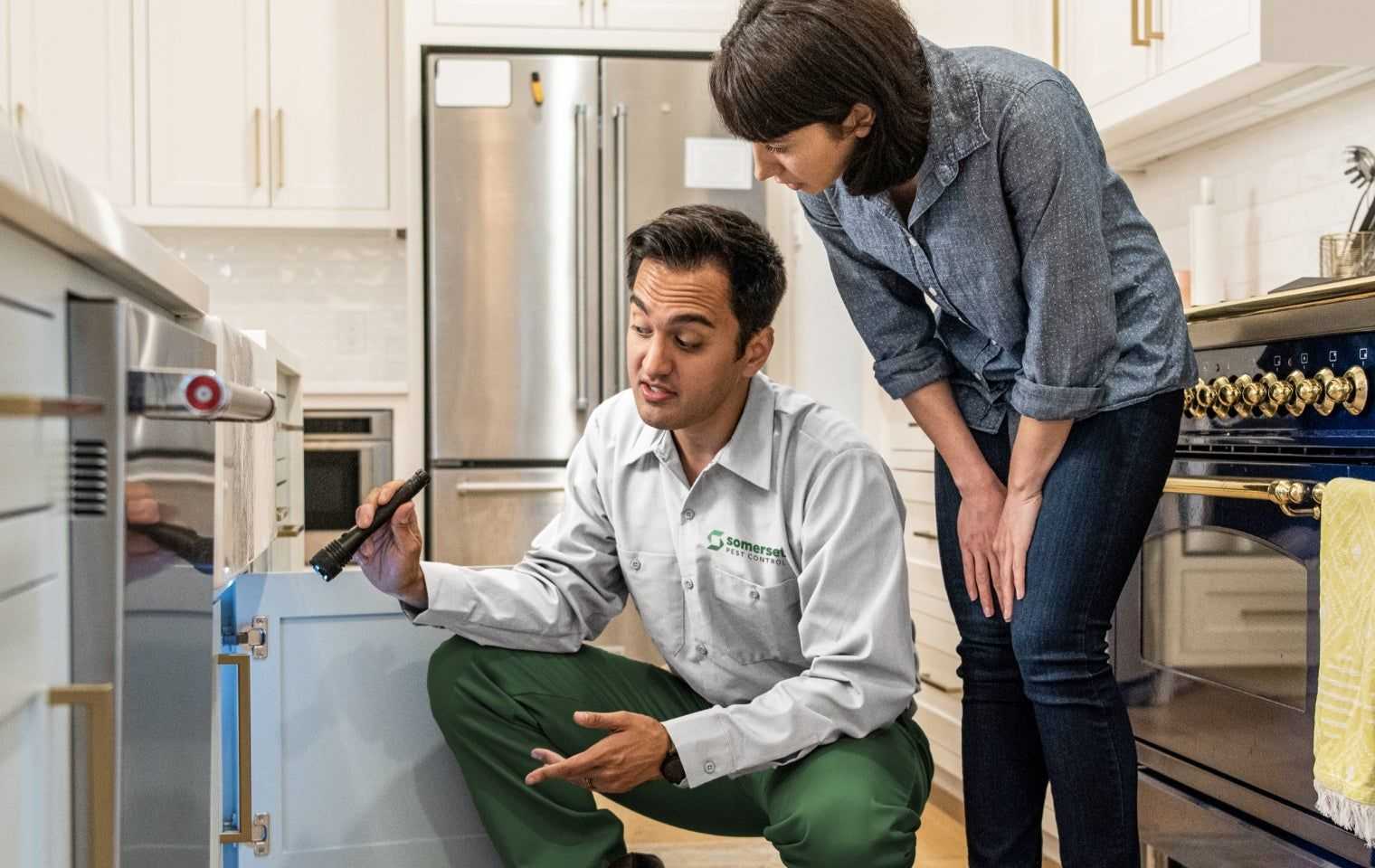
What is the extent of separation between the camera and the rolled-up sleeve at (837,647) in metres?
1.41

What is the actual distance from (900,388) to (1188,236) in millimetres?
1197

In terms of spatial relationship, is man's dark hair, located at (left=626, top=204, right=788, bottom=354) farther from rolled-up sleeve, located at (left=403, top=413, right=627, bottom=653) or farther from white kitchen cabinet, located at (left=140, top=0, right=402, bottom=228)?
white kitchen cabinet, located at (left=140, top=0, right=402, bottom=228)

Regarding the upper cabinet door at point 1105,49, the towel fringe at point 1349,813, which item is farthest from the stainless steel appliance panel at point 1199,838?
the upper cabinet door at point 1105,49

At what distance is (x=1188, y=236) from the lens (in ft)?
7.87

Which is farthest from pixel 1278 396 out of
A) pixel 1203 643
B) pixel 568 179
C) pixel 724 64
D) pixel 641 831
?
pixel 568 179

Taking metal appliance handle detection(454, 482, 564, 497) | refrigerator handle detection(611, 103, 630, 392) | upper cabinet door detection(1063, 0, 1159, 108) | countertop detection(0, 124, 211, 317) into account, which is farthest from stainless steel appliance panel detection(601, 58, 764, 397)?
countertop detection(0, 124, 211, 317)

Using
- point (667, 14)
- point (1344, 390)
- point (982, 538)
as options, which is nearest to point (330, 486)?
point (667, 14)

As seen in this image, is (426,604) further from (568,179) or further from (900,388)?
(568,179)

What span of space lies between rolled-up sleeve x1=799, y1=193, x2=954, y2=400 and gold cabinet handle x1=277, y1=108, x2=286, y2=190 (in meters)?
2.57

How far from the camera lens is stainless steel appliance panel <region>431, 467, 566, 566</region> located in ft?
10.5

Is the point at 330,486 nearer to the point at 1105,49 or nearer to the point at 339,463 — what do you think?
the point at 339,463

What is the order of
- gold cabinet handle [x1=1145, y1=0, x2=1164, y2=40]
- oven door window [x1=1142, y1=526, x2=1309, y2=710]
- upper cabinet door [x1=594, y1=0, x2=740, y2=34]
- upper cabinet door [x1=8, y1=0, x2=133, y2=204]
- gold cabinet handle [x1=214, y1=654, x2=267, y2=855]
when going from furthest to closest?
upper cabinet door [x1=8, y1=0, x2=133, y2=204] < upper cabinet door [x1=594, y1=0, x2=740, y2=34] < gold cabinet handle [x1=1145, y1=0, x2=1164, y2=40] < oven door window [x1=1142, y1=526, x2=1309, y2=710] < gold cabinet handle [x1=214, y1=654, x2=267, y2=855]

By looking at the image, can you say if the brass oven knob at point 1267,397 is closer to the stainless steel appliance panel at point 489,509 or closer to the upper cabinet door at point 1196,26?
the upper cabinet door at point 1196,26

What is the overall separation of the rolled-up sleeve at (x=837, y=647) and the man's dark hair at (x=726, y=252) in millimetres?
217
